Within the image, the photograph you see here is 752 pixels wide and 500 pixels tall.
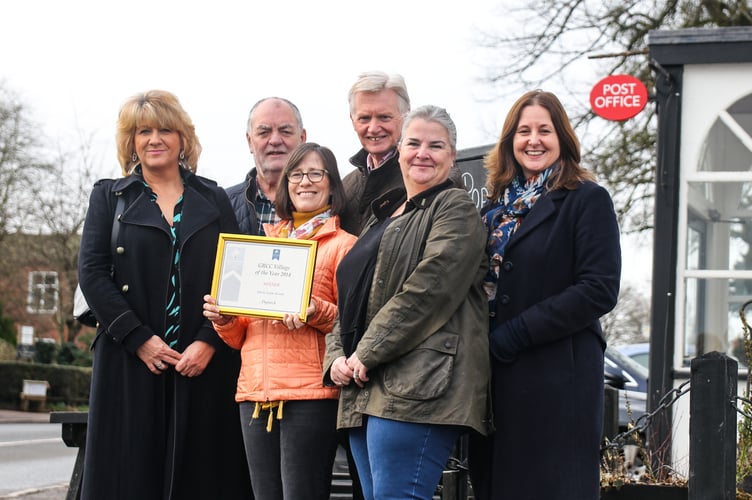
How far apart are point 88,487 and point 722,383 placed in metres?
2.85

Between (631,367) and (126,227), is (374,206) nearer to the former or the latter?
(126,227)

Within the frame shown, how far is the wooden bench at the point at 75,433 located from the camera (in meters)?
6.14

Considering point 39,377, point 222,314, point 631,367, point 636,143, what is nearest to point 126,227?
point 222,314

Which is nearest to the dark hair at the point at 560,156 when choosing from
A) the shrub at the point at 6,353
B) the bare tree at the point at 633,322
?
the shrub at the point at 6,353

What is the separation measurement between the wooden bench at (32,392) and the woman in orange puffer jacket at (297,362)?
1223 inches

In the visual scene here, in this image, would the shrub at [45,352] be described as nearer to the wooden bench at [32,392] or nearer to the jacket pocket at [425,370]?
the wooden bench at [32,392]

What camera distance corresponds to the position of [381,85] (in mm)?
5254

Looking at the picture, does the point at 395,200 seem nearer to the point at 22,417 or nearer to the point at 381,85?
the point at 381,85

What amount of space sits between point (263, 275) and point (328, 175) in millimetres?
578

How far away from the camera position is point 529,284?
4.14m

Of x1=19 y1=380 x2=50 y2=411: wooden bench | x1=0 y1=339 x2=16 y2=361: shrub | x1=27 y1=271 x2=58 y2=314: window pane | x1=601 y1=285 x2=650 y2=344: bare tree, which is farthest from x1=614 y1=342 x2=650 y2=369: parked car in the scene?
x1=601 y1=285 x2=650 y2=344: bare tree

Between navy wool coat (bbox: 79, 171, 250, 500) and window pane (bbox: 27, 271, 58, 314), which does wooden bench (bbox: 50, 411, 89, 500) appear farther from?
window pane (bbox: 27, 271, 58, 314)

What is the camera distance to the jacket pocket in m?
3.90

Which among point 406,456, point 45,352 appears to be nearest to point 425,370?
point 406,456
